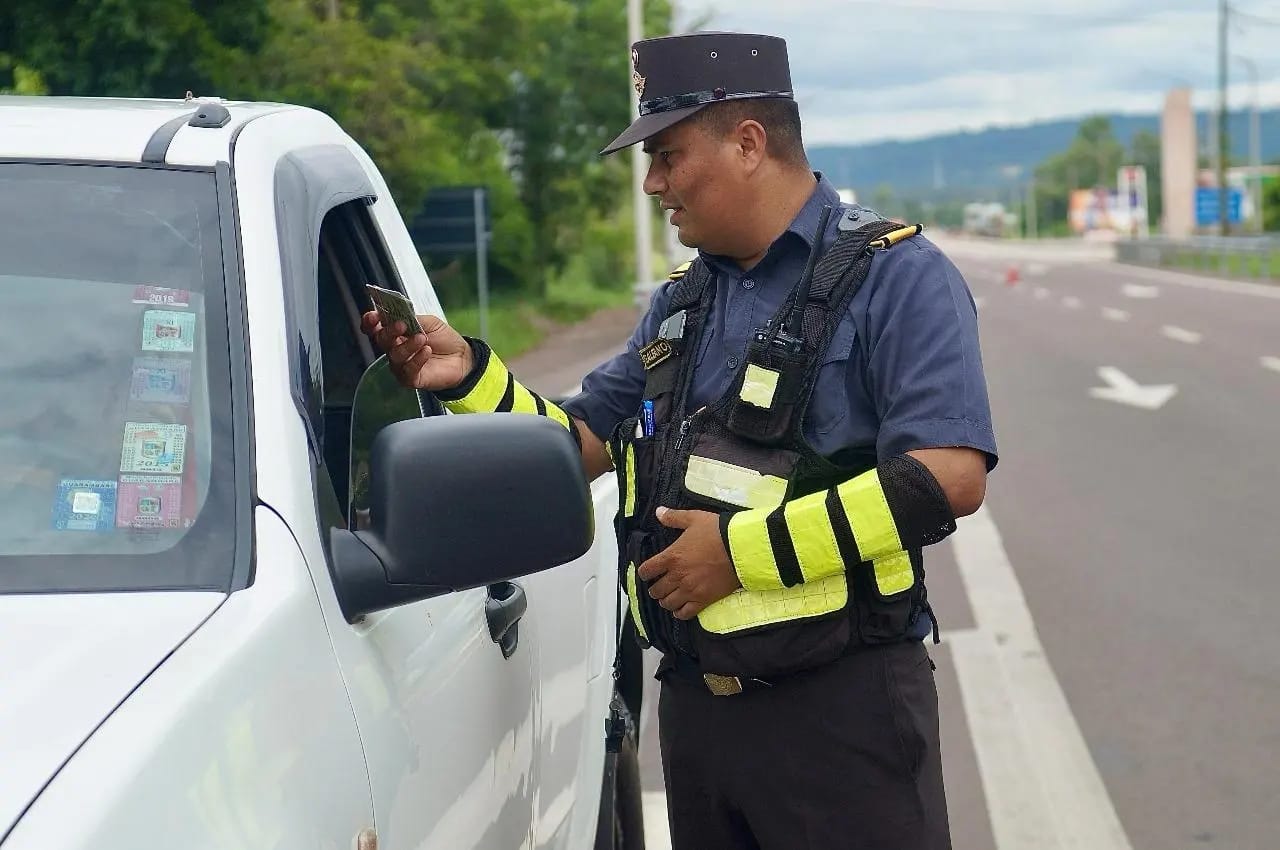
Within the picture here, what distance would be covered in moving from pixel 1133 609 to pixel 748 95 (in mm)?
5394

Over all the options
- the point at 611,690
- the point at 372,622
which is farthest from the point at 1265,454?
the point at 372,622

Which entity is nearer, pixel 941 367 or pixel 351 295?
pixel 941 367

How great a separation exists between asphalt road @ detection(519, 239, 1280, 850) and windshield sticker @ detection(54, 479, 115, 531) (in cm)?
298

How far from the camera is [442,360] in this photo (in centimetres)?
333

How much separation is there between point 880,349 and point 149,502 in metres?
1.19

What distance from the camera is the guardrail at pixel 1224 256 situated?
150 feet

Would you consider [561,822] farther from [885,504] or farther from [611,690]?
[885,504]

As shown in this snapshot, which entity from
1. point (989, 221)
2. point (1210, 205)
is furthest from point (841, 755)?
point (989, 221)

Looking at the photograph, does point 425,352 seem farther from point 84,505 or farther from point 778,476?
point 84,505

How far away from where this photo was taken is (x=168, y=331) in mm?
2426

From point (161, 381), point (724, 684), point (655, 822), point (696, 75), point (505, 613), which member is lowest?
point (655, 822)

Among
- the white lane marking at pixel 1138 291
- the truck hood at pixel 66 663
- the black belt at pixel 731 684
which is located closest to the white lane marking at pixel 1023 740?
the black belt at pixel 731 684

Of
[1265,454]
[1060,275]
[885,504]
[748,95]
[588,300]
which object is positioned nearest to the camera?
[885,504]

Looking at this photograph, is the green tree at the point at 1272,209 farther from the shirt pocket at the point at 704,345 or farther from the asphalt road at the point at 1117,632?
the shirt pocket at the point at 704,345
